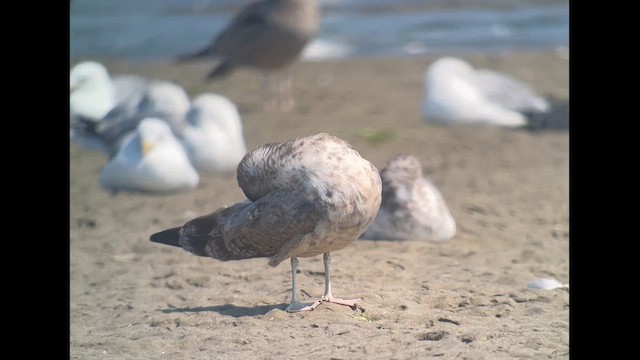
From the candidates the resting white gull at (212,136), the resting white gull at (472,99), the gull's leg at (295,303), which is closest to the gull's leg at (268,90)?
the resting white gull at (472,99)

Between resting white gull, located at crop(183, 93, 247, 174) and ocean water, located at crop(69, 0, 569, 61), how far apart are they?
3.96 m

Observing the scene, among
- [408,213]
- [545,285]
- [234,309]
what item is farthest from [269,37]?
[234,309]

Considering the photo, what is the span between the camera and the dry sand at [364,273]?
13.8ft

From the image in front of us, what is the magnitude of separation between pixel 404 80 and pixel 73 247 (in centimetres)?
515

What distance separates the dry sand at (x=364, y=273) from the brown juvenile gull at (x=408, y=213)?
0.28 ft

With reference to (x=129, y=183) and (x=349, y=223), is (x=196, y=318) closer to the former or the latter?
(x=349, y=223)

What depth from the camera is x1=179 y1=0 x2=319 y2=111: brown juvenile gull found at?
360 inches

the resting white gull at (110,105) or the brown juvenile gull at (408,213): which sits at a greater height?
the resting white gull at (110,105)

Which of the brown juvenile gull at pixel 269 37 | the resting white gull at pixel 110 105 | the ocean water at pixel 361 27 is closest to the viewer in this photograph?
the resting white gull at pixel 110 105

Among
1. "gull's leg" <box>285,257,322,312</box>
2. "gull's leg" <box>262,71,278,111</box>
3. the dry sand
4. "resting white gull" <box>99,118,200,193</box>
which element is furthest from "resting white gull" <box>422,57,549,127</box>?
"gull's leg" <box>285,257,322,312</box>

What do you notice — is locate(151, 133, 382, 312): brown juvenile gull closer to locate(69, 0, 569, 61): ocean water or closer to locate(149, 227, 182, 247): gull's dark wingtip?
locate(149, 227, 182, 247): gull's dark wingtip

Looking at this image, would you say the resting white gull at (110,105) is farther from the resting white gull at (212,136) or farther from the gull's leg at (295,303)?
the gull's leg at (295,303)

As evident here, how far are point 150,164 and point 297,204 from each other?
9.10 feet

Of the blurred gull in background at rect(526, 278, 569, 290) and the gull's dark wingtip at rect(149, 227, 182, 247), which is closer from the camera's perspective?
the gull's dark wingtip at rect(149, 227, 182, 247)
